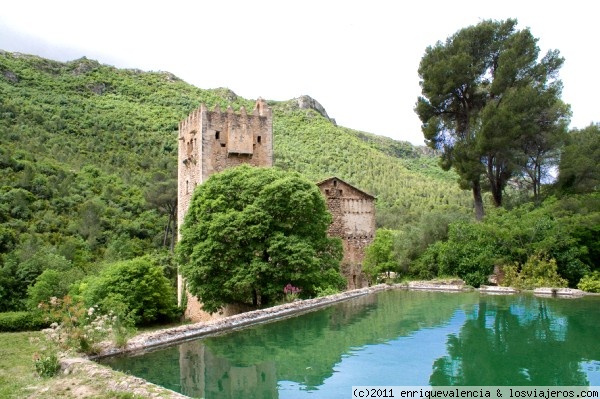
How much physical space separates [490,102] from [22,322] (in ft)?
72.7

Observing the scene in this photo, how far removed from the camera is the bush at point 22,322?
17.8 m

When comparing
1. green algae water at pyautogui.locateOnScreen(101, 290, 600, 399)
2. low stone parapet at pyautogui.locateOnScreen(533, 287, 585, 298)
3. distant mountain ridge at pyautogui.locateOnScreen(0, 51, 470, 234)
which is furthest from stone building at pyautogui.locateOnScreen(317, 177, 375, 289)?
distant mountain ridge at pyautogui.locateOnScreen(0, 51, 470, 234)

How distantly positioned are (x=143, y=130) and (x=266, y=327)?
58.0 meters

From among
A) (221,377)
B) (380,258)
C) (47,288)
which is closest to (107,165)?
(47,288)

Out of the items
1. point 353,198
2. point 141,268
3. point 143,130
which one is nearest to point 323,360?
point 141,268

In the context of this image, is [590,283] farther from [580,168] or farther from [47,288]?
[47,288]

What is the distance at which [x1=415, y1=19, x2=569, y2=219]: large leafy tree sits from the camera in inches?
917

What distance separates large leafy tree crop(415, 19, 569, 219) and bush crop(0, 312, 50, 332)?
19.7 metres

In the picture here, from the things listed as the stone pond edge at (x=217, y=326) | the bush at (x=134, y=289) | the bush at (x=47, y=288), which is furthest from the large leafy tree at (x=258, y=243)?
the bush at (x=47, y=288)

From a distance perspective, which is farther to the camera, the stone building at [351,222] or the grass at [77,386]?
the stone building at [351,222]

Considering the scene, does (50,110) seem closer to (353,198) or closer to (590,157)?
(353,198)

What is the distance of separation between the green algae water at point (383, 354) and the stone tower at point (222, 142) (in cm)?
1165

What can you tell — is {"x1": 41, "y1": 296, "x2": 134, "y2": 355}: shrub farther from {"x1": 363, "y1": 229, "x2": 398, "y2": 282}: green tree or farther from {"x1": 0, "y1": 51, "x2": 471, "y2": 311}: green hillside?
{"x1": 0, "y1": 51, "x2": 471, "y2": 311}: green hillside

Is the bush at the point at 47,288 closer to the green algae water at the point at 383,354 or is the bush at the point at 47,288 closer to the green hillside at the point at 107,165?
the green hillside at the point at 107,165
